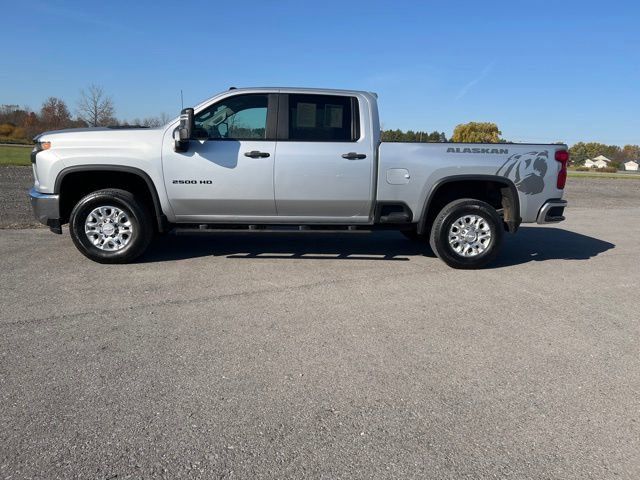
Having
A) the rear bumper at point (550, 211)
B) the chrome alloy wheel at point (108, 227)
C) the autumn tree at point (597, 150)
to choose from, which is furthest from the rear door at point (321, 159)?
the autumn tree at point (597, 150)

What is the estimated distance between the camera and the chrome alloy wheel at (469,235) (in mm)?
6125

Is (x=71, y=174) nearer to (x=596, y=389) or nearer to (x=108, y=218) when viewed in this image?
(x=108, y=218)

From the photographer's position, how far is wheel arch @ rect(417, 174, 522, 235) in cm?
602

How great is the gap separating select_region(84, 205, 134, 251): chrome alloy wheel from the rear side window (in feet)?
7.37

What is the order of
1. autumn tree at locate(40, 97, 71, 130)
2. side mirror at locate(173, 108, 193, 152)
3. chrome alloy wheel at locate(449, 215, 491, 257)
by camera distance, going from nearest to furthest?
1. side mirror at locate(173, 108, 193, 152)
2. chrome alloy wheel at locate(449, 215, 491, 257)
3. autumn tree at locate(40, 97, 71, 130)

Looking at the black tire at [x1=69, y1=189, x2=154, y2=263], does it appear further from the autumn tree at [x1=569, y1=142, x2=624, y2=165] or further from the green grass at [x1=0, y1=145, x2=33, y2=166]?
the autumn tree at [x1=569, y1=142, x2=624, y2=165]

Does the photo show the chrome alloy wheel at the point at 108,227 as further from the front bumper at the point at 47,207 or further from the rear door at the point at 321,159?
the rear door at the point at 321,159

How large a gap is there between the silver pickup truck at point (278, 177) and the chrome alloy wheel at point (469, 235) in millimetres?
13

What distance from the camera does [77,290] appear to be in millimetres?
4824

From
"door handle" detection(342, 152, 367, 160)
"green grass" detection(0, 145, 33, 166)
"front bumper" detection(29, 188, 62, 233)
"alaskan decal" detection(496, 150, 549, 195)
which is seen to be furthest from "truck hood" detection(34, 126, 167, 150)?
"green grass" detection(0, 145, 33, 166)

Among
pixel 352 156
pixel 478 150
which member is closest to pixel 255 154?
pixel 352 156

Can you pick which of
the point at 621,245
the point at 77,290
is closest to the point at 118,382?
the point at 77,290

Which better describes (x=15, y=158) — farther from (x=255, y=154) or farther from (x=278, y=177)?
(x=278, y=177)

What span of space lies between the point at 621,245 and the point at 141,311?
307 inches
